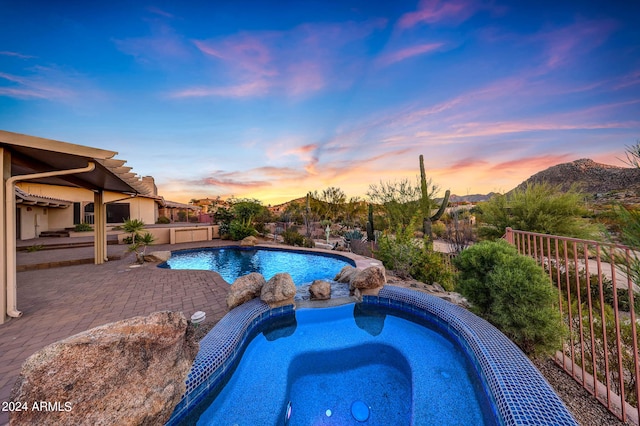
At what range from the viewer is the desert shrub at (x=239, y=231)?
14156mm

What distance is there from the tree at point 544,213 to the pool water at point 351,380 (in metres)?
3.70

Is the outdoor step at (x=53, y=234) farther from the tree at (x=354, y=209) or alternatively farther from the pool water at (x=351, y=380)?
the tree at (x=354, y=209)

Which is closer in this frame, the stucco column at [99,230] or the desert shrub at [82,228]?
the stucco column at [99,230]

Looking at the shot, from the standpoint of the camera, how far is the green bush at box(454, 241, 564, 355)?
2.85 meters

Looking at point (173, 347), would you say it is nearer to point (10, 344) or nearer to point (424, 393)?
point (424, 393)

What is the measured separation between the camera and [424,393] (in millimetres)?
2691

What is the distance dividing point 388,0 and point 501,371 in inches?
338

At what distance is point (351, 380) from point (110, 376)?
2.64 m

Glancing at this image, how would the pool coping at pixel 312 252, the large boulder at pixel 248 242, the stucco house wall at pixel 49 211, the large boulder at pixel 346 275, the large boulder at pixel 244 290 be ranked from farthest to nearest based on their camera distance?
the large boulder at pixel 248 242, the stucco house wall at pixel 49 211, the pool coping at pixel 312 252, the large boulder at pixel 346 275, the large boulder at pixel 244 290

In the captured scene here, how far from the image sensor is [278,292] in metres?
4.47

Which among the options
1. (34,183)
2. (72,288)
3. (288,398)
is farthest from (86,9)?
(34,183)

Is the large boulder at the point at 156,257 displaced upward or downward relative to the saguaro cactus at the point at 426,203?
downward

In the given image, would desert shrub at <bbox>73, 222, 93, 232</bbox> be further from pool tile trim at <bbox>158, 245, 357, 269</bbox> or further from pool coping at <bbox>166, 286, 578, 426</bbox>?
pool coping at <bbox>166, 286, 578, 426</bbox>

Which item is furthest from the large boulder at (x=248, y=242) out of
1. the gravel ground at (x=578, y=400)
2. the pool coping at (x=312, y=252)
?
the gravel ground at (x=578, y=400)
